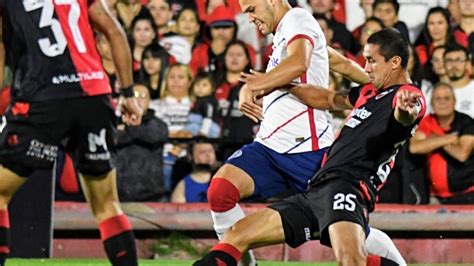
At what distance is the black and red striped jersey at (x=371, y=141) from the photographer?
739cm

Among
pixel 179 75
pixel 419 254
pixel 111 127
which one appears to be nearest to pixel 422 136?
pixel 419 254

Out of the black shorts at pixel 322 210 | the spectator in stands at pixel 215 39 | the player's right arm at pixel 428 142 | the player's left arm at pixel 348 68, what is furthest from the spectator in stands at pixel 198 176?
the black shorts at pixel 322 210

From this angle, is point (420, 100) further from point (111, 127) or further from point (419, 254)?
point (419, 254)

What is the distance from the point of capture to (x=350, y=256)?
22.9 ft

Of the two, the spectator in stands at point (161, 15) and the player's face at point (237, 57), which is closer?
the player's face at point (237, 57)

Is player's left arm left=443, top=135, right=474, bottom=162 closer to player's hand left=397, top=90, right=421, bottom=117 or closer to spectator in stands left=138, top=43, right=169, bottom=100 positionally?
spectator in stands left=138, top=43, right=169, bottom=100

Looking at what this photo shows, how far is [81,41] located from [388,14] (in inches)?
225

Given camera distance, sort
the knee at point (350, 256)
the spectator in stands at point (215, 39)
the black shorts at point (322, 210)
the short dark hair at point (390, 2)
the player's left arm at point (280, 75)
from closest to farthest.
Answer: the knee at point (350, 256)
the black shorts at point (322, 210)
the player's left arm at point (280, 75)
the spectator in stands at point (215, 39)
the short dark hair at point (390, 2)

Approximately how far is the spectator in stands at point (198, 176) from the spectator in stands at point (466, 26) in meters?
2.71

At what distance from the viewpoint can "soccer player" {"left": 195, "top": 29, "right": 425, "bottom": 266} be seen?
23.9ft

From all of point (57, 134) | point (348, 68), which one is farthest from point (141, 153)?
point (57, 134)

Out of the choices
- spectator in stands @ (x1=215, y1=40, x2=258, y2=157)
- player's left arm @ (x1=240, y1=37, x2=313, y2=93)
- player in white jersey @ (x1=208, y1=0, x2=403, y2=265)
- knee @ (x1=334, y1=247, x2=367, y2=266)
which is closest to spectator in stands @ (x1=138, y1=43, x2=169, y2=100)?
spectator in stands @ (x1=215, y1=40, x2=258, y2=157)

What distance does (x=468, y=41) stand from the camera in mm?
12586

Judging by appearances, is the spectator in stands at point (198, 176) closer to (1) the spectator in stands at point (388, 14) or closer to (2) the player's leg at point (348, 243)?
(1) the spectator in stands at point (388, 14)
